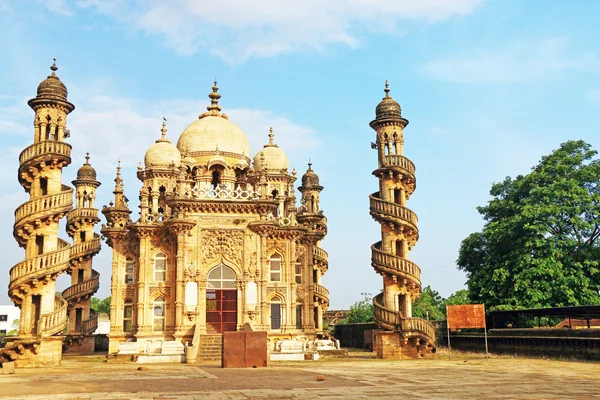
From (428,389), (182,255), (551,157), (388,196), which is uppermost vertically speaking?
(551,157)

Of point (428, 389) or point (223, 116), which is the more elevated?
point (223, 116)

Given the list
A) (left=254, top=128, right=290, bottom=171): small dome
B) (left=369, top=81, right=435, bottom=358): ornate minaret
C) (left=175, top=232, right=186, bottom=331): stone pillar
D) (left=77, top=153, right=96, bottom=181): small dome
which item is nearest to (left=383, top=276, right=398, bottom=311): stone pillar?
(left=369, top=81, right=435, bottom=358): ornate minaret

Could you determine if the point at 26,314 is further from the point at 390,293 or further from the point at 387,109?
the point at 387,109

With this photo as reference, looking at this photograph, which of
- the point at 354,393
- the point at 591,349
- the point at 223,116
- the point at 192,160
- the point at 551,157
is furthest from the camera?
the point at 223,116

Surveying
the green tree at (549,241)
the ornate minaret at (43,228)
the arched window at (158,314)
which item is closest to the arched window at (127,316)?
the arched window at (158,314)

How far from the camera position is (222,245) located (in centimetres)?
3612

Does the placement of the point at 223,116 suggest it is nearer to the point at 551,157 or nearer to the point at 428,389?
the point at 551,157

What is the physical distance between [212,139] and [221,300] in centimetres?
1263

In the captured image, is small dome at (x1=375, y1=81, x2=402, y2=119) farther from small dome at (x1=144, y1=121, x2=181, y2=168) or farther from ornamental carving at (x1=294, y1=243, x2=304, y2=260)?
small dome at (x1=144, y1=121, x2=181, y2=168)

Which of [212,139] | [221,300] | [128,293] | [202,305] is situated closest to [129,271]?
[128,293]

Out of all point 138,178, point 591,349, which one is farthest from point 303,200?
point 591,349

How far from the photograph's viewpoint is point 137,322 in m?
35.6

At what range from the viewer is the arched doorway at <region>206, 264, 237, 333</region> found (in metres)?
35.6

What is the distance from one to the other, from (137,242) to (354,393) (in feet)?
86.1
